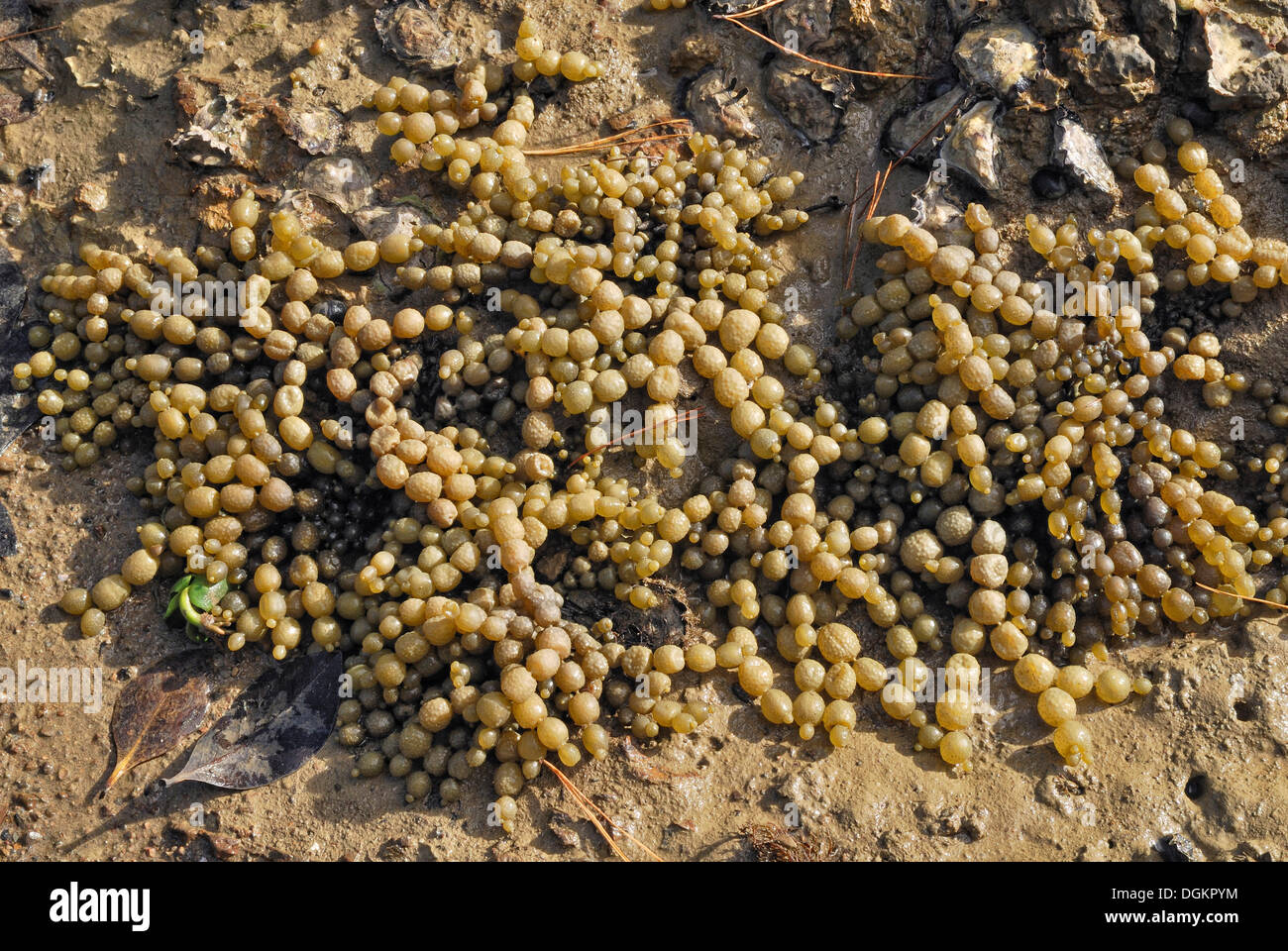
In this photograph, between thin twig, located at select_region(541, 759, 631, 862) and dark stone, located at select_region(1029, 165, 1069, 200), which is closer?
thin twig, located at select_region(541, 759, 631, 862)

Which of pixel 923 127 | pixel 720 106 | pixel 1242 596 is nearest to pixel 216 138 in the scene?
pixel 720 106

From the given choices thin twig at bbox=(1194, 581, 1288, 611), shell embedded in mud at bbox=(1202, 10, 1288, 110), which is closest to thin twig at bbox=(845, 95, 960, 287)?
shell embedded in mud at bbox=(1202, 10, 1288, 110)

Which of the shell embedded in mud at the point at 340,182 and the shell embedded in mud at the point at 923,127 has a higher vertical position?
the shell embedded in mud at the point at 923,127

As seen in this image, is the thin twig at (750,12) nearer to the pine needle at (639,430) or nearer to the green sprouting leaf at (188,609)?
the pine needle at (639,430)

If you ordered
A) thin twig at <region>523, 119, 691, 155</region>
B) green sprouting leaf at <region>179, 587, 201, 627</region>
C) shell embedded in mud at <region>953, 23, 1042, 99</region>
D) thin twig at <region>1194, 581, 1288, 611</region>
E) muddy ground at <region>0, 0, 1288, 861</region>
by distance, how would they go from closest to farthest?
muddy ground at <region>0, 0, 1288, 861</region> → thin twig at <region>1194, 581, 1288, 611</region> → green sprouting leaf at <region>179, 587, 201, 627</region> → shell embedded in mud at <region>953, 23, 1042, 99</region> → thin twig at <region>523, 119, 691, 155</region>

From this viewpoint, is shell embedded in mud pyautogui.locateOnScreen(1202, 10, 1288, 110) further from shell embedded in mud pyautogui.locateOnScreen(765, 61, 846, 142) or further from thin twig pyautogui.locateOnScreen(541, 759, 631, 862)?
thin twig pyautogui.locateOnScreen(541, 759, 631, 862)

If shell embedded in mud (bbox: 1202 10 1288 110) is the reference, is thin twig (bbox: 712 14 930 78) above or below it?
below

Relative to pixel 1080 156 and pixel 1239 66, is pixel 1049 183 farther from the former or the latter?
pixel 1239 66

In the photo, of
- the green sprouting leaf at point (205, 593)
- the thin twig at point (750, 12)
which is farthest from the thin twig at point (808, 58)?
the green sprouting leaf at point (205, 593)
